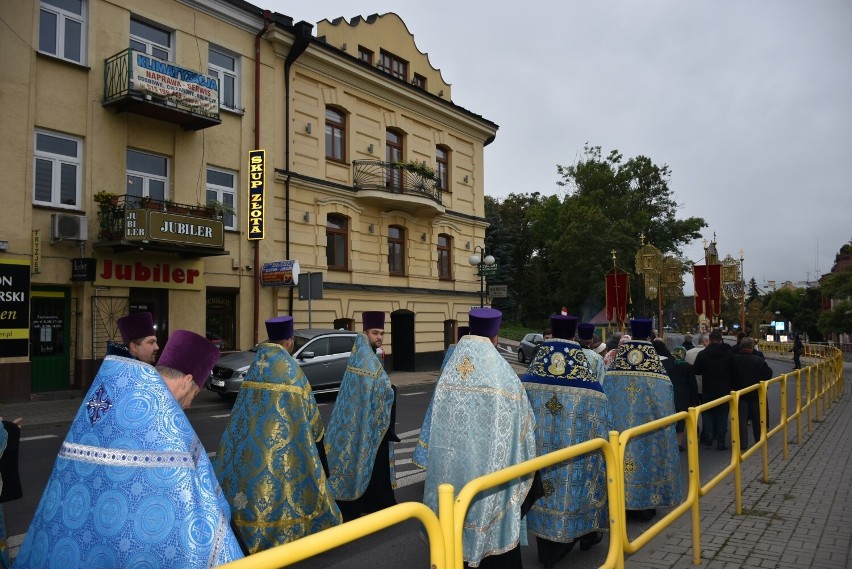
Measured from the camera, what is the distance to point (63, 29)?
1505 cm

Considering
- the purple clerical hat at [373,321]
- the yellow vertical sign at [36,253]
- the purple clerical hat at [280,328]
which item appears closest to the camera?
the purple clerical hat at [280,328]

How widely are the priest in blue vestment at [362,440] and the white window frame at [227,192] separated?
12.7m

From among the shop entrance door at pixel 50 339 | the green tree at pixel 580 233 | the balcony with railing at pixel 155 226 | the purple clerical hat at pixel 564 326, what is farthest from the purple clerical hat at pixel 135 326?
the green tree at pixel 580 233

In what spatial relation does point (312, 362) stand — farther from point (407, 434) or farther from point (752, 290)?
point (752, 290)

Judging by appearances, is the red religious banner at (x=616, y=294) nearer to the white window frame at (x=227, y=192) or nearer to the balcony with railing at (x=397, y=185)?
the balcony with railing at (x=397, y=185)

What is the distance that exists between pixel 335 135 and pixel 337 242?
11.7 ft

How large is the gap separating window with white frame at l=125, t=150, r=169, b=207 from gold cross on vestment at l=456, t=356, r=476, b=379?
14.0m

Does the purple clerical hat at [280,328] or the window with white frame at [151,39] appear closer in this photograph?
the purple clerical hat at [280,328]

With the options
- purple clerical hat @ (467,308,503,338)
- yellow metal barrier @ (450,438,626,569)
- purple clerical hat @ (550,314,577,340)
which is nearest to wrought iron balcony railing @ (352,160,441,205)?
purple clerical hat @ (550,314,577,340)

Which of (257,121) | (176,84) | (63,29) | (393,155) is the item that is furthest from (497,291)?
(63,29)

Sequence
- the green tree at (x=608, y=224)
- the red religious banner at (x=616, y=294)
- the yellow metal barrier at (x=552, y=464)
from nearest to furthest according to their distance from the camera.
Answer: the yellow metal barrier at (x=552, y=464)
the red religious banner at (x=616, y=294)
the green tree at (x=608, y=224)

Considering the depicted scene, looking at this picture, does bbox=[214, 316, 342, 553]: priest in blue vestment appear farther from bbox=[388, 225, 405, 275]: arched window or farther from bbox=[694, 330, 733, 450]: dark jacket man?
bbox=[388, 225, 405, 275]: arched window

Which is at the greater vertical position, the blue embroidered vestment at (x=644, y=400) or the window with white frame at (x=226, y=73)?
the window with white frame at (x=226, y=73)

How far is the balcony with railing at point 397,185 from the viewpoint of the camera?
22.1 meters
